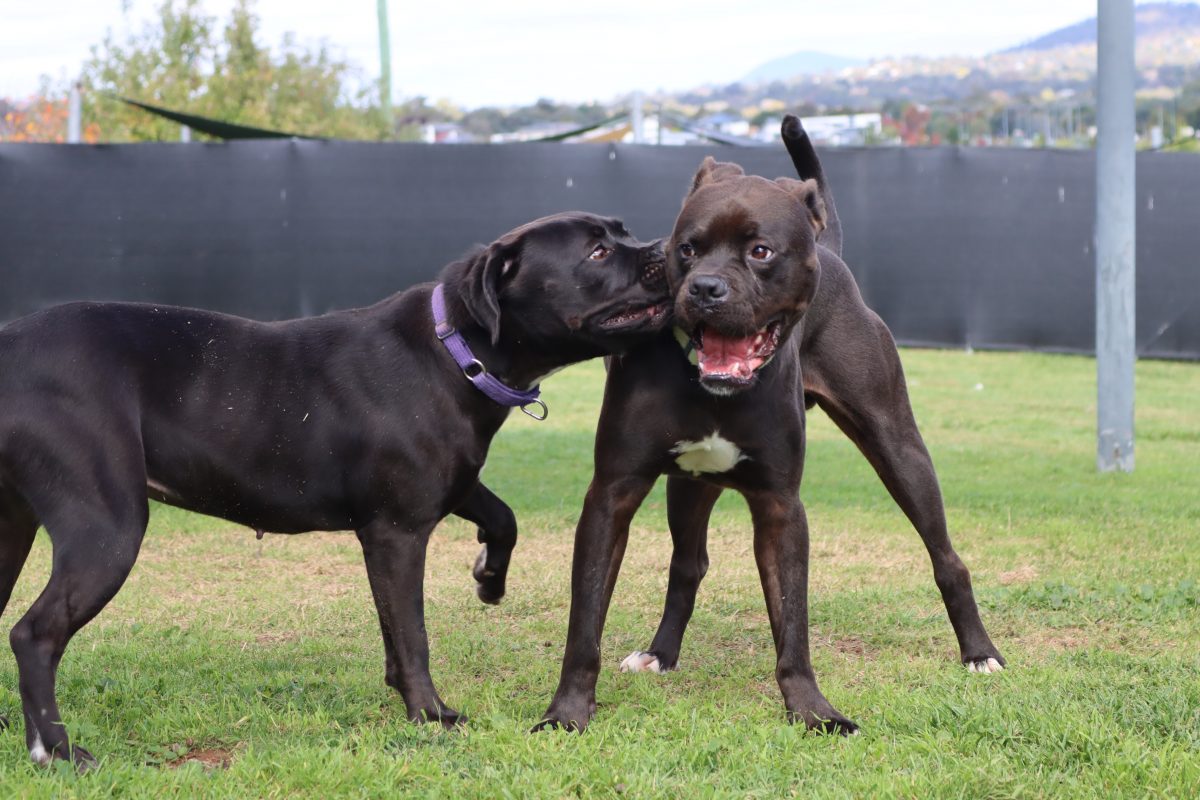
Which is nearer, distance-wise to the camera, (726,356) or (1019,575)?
(726,356)

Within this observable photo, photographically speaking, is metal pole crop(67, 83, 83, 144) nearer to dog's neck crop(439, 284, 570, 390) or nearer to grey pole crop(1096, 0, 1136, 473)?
grey pole crop(1096, 0, 1136, 473)

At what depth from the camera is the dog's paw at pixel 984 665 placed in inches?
192

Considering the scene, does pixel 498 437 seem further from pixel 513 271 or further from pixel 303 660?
pixel 513 271

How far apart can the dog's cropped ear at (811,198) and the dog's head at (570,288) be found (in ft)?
1.50

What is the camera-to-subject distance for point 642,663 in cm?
508

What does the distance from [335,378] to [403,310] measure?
1.07 ft

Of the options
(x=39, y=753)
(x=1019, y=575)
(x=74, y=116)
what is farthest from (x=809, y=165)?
(x=74, y=116)

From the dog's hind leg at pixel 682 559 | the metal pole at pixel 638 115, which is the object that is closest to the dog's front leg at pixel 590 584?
the dog's hind leg at pixel 682 559

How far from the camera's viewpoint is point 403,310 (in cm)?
459

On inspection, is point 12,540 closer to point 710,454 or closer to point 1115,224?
point 710,454

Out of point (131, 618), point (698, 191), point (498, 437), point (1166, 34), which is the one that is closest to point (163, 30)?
point (498, 437)

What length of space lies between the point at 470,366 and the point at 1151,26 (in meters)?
170

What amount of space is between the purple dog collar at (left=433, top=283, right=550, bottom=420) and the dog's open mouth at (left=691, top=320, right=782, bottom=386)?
0.57 m

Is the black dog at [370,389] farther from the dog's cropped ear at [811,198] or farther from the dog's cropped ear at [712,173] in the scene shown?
the dog's cropped ear at [811,198]
